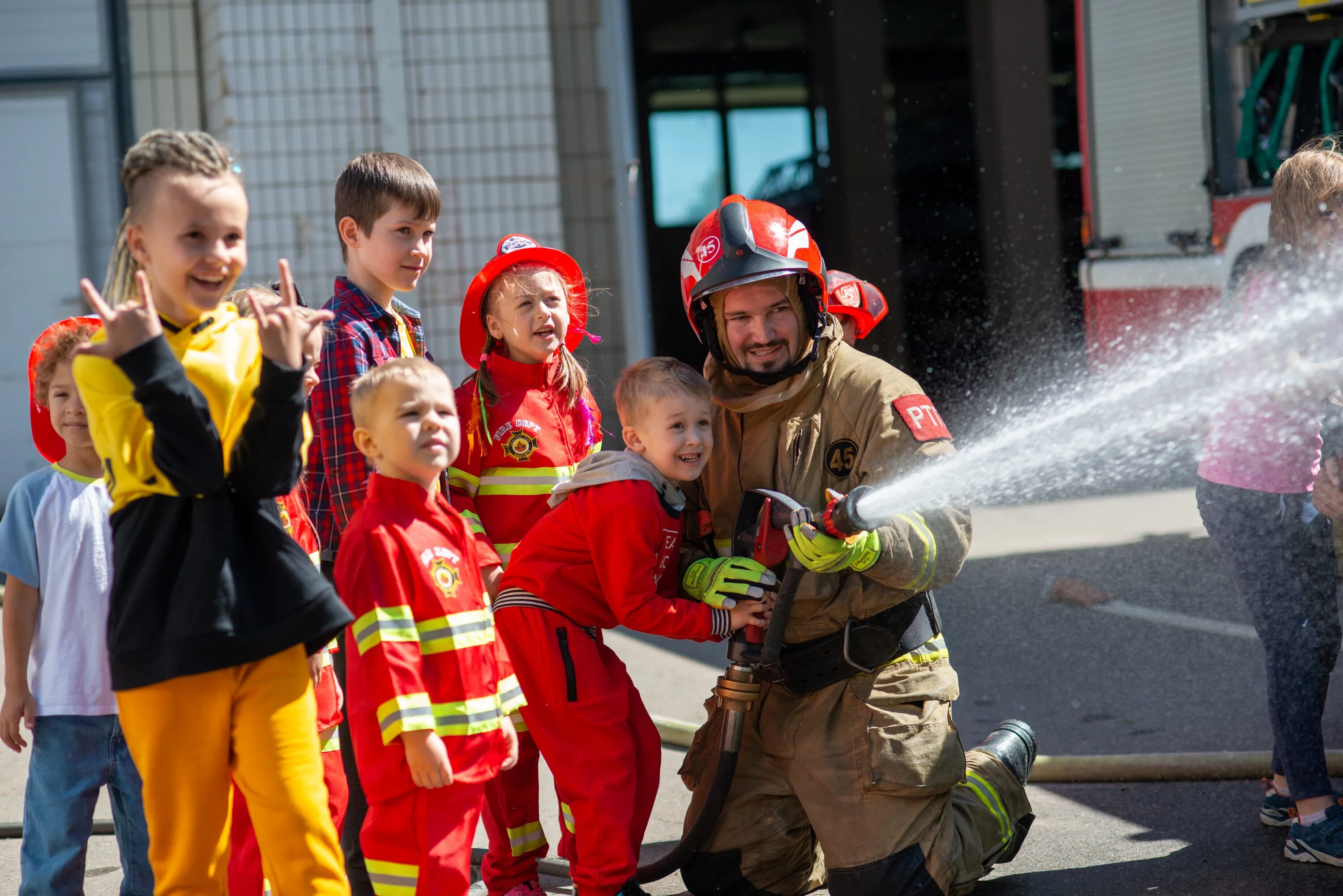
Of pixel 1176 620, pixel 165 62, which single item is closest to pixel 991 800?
pixel 1176 620

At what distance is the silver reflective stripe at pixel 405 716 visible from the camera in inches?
101

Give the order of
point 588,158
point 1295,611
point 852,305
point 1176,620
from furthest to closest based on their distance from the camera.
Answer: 1. point 588,158
2. point 1176,620
3. point 852,305
4. point 1295,611

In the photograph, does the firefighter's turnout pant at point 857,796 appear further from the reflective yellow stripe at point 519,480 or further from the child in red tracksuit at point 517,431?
the reflective yellow stripe at point 519,480

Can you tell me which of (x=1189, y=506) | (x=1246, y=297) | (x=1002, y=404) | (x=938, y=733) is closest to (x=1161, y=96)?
(x=1189, y=506)

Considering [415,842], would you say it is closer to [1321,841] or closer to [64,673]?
[64,673]

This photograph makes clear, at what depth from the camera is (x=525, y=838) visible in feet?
10.9

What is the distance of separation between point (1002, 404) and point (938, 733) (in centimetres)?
869

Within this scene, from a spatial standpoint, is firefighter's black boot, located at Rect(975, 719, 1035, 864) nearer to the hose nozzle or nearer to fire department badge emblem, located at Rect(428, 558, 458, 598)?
the hose nozzle

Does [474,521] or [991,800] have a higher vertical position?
[474,521]

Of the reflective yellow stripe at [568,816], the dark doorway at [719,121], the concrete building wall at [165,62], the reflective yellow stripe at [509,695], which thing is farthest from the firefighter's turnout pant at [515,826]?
the dark doorway at [719,121]

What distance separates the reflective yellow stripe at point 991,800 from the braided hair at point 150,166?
2172 mm

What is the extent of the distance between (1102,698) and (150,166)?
373 cm

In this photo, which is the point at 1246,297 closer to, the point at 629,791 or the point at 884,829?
the point at 884,829

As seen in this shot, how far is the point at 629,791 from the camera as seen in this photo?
3.14 m
